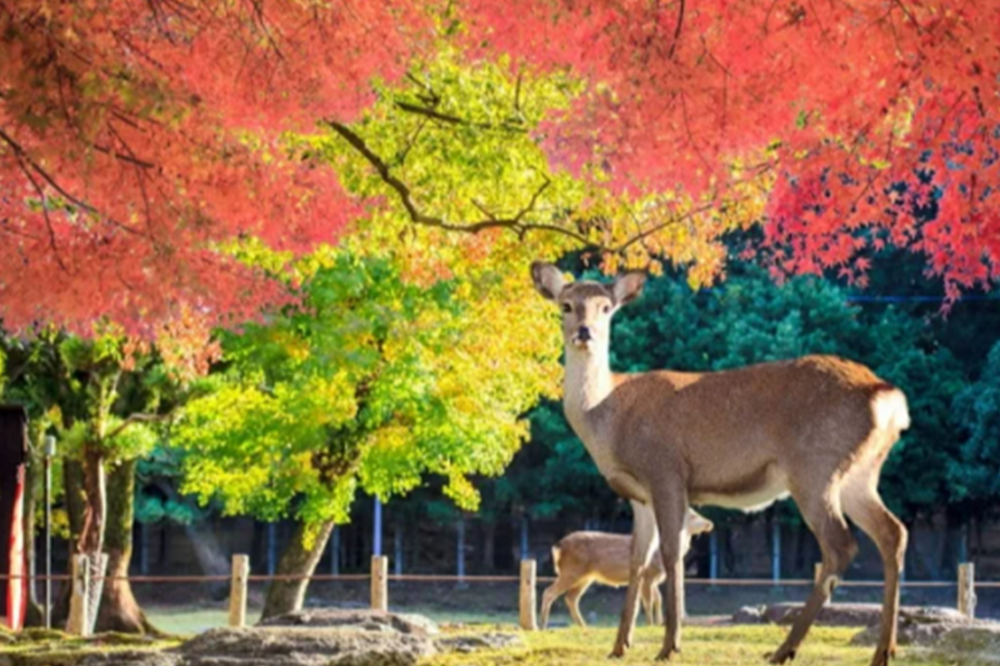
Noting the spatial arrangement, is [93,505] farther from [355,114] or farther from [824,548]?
[824,548]

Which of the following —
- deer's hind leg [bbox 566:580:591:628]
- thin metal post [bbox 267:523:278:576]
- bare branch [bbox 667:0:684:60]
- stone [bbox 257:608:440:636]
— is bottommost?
stone [bbox 257:608:440:636]

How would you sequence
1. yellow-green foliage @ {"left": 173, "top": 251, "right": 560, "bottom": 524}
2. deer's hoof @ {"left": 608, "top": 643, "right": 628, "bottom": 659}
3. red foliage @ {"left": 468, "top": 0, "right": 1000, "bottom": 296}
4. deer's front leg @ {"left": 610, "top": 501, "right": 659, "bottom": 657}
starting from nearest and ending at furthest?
red foliage @ {"left": 468, "top": 0, "right": 1000, "bottom": 296}, deer's hoof @ {"left": 608, "top": 643, "right": 628, "bottom": 659}, deer's front leg @ {"left": 610, "top": 501, "right": 659, "bottom": 657}, yellow-green foliage @ {"left": 173, "top": 251, "right": 560, "bottom": 524}

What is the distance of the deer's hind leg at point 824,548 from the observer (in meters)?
11.4

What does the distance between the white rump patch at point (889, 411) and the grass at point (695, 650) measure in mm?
1634

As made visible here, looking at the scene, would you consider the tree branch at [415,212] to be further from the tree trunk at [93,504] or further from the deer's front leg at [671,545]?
the tree trunk at [93,504]

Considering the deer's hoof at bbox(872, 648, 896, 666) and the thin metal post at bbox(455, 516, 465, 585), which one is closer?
the deer's hoof at bbox(872, 648, 896, 666)

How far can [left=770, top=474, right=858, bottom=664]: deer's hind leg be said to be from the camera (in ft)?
37.4

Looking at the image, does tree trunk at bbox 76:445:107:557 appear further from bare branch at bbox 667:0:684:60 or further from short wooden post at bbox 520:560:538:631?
bare branch at bbox 667:0:684:60

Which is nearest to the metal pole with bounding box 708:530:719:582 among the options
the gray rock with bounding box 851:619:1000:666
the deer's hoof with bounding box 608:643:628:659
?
the gray rock with bounding box 851:619:1000:666

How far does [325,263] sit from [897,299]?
89.4 ft

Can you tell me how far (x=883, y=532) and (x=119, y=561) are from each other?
20.0 m

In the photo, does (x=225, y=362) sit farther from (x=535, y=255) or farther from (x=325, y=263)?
(x=535, y=255)

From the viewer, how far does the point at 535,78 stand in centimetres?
1853

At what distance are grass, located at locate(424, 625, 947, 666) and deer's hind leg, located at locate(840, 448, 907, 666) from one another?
0.68 metres
